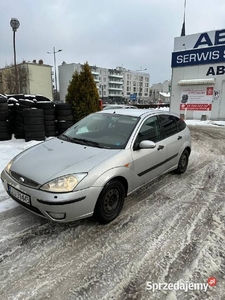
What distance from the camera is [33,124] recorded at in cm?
685

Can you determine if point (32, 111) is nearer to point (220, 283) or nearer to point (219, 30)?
point (220, 283)

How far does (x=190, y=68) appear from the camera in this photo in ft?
57.3

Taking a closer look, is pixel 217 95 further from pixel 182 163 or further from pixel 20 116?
pixel 20 116

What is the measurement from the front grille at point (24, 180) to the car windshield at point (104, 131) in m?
1.05

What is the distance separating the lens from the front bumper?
245cm

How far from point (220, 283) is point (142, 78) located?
380 feet

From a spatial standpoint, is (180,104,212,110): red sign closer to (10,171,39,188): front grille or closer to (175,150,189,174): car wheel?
(175,150,189,174): car wheel

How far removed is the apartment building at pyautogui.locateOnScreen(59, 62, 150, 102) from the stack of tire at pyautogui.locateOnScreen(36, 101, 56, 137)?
74933 mm

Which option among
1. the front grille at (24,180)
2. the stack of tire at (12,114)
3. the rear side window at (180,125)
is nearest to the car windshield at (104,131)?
the front grille at (24,180)

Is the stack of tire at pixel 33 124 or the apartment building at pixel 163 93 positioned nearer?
the stack of tire at pixel 33 124

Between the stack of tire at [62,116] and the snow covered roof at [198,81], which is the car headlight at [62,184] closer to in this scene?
the stack of tire at [62,116]

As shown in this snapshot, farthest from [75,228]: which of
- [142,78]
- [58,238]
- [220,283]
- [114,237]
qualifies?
[142,78]

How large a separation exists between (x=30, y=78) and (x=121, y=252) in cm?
5588

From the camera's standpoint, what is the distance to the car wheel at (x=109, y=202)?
9.05 feet
